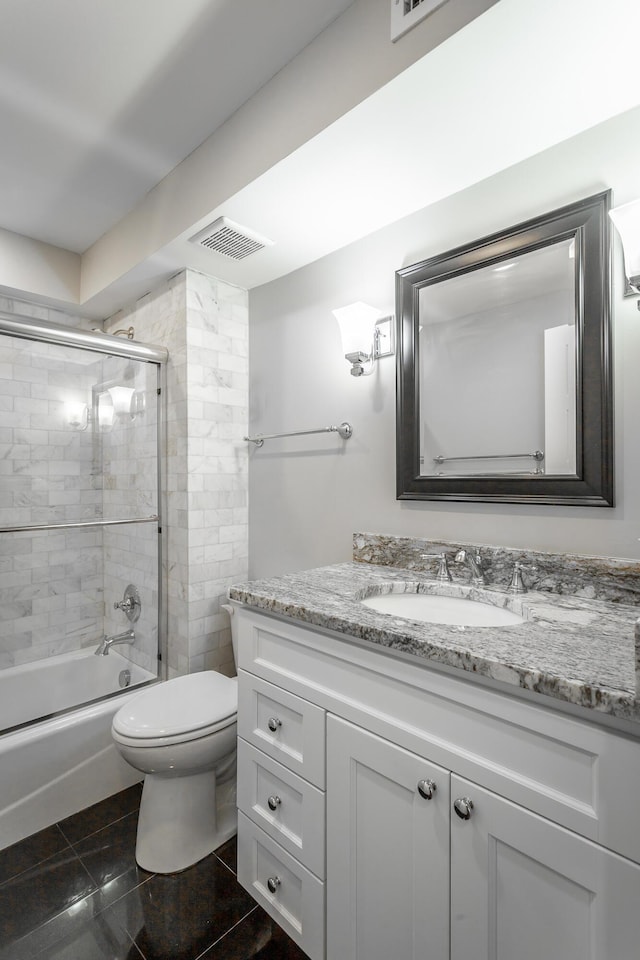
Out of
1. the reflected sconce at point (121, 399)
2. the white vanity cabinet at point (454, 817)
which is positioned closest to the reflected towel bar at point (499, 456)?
the white vanity cabinet at point (454, 817)

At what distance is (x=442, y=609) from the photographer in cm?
136

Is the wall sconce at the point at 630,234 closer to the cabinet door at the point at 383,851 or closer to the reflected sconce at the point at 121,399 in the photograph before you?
the cabinet door at the point at 383,851

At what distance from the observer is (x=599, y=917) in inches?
28.3

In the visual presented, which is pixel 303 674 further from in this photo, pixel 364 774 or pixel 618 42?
pixel 618 42

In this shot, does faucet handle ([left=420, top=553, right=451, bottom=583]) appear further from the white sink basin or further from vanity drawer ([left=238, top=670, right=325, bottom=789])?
vanity drawer ([left=238, top=670, right=325, bottom=789])

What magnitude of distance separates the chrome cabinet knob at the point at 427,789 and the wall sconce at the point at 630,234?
121 cm

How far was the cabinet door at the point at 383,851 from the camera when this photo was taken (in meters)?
0.92

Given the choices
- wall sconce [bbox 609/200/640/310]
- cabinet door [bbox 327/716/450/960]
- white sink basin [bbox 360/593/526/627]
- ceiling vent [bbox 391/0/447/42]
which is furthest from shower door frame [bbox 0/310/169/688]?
wall sconce [bbox 609/200/640/310]

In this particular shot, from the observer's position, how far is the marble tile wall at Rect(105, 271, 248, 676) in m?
2.17

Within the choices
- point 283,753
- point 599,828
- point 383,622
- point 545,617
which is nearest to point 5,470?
point 283,753

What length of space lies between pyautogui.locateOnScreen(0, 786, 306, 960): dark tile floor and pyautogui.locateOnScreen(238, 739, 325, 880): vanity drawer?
0.29m

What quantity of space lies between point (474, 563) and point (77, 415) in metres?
1.94

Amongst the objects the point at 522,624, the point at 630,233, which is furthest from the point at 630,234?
the point at 522,624

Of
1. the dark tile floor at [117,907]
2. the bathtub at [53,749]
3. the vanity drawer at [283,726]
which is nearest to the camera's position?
the vanity drawer at [283,726]
